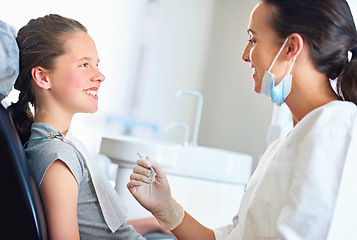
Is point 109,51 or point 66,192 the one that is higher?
point 109,51

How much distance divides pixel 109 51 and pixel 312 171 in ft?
8.32

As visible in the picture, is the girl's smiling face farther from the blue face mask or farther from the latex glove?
the blue face mask

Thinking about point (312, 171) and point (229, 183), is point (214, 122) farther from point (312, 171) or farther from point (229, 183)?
point (312, 171)

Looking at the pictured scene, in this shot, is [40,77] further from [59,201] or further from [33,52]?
[59,201]

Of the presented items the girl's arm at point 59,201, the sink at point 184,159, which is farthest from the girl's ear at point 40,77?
the sink at point 184,159

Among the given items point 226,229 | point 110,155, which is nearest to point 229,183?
point 110,155

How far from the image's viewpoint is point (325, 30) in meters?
0.93

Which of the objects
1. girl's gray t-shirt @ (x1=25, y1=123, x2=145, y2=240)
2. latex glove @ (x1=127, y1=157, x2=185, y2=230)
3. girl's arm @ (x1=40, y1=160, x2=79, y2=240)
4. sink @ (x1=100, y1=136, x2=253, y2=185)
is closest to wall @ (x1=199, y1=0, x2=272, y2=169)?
sink @ (x1=100, y1=136, x2=253, y2=185)

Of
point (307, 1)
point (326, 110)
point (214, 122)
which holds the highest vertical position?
point (307, 1)

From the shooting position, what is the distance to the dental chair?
79 centimetres

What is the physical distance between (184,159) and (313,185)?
1.41 meters

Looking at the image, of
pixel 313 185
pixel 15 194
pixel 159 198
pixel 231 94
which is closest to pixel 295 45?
pixel 313 185

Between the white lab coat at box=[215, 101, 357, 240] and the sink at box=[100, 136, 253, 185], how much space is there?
4.06 ft

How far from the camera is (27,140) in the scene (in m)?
1.16
